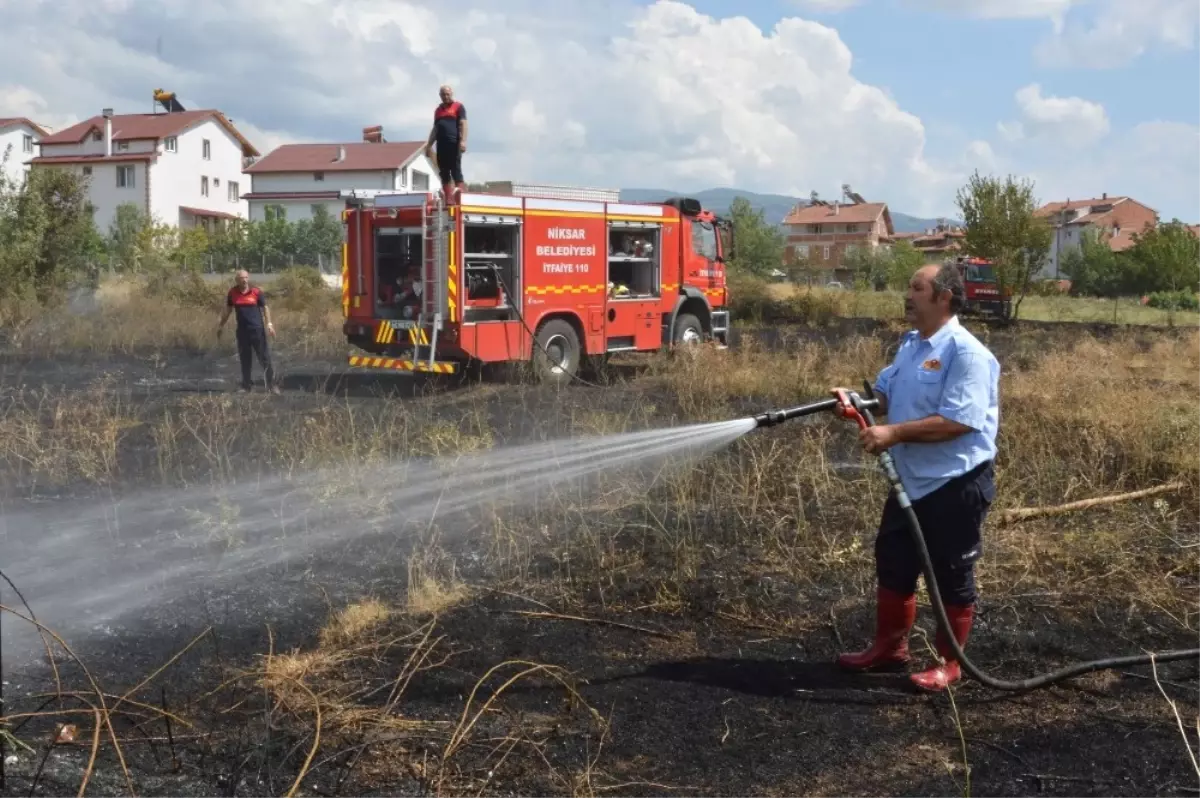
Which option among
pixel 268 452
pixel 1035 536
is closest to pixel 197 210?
pixel 268 452

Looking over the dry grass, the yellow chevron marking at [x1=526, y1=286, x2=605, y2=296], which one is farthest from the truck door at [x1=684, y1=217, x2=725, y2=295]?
the dry grass

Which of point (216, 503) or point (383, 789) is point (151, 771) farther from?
point (216, 503)

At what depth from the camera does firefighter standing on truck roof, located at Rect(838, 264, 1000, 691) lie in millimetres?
4297

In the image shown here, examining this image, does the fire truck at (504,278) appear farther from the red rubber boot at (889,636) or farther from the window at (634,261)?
the red rubber boot at (889,636)

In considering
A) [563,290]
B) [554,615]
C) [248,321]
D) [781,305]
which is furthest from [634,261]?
[781,305]

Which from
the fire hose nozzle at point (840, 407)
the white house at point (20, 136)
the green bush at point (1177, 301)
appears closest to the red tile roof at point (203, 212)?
the white house at point (20, 136)

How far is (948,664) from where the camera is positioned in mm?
4477

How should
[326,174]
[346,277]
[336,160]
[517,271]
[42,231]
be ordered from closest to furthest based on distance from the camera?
1. [517,271]
2. [346,277]
3. [42,231]
4. [326,174]
5. [336,160]

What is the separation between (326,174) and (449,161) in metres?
56.6

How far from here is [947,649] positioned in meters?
4.46

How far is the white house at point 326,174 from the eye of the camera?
66312mm

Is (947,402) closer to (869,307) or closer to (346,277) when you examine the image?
(346,277)

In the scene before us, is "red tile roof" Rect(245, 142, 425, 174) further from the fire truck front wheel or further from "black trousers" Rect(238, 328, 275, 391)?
"black trousers" Rect(238, 328, 275, 391)

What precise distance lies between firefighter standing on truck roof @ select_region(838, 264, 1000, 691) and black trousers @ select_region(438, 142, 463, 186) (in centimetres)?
996
